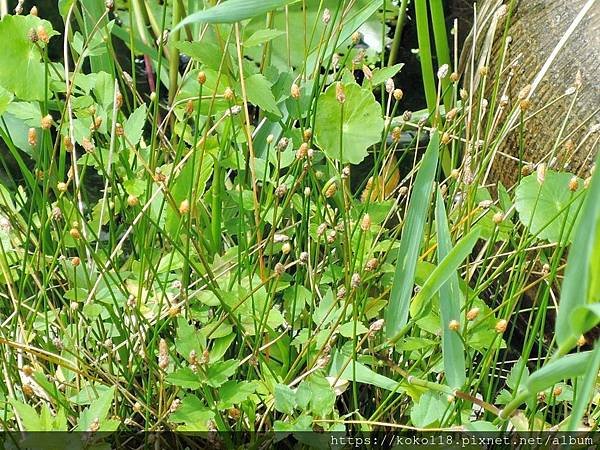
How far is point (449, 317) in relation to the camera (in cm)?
93

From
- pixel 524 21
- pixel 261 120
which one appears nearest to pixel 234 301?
pixel 261 120

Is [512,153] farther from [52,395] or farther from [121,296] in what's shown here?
[52,395]

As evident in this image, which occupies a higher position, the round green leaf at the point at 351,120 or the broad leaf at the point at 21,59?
the broad leaf at the point at 21,59

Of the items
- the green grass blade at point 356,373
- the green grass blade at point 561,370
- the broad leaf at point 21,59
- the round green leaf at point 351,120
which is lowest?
the green grass blade at point 356,373

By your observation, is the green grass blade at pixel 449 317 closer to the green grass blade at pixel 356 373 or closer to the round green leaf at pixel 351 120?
the green grass blade at pixel 356 373

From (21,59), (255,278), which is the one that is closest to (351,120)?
(255,278)

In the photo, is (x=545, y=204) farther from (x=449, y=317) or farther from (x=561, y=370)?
(x=561, y=370)

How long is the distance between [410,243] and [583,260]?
11.6 inches

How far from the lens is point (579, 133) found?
1.57 metres

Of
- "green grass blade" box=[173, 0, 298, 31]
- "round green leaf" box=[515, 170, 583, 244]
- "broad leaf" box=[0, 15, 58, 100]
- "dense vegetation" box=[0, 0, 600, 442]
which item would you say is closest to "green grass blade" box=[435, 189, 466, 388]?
"dense vegetation" box=[0, 0, 600, 442]

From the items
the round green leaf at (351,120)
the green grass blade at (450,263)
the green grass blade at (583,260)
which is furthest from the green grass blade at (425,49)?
the green grass blade at (583,260)

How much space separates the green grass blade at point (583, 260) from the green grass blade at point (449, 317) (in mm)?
194

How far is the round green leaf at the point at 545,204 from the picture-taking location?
3.49 ft

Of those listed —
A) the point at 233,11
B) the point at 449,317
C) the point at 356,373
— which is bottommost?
the point at 356,373
